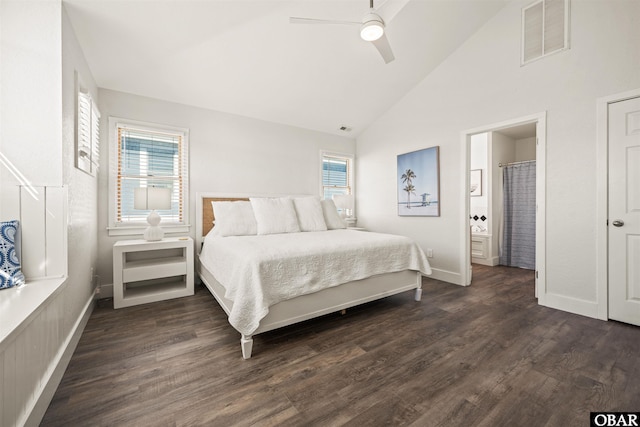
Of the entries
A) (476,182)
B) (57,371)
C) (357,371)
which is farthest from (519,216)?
(57,371)

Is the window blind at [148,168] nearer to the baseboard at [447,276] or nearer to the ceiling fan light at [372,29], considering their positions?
the ceiling fan light at [372,29]

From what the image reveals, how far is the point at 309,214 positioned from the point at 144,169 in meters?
2.21

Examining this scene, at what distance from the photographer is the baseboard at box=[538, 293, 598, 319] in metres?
2.53

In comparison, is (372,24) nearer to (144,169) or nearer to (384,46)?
(384,46)

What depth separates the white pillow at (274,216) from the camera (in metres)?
3.28

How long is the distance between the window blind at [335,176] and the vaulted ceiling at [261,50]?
3.54 ft

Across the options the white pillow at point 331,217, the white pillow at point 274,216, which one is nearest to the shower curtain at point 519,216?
the white pillow at point 331,217

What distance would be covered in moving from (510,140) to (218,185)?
18.5ft

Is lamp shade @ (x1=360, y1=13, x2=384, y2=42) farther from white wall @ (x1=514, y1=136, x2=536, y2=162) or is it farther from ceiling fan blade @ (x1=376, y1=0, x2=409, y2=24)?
white wall @ (x1=514, y1=136, x2=536, y2=162)

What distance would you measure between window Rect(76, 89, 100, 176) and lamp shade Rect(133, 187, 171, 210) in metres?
0.44

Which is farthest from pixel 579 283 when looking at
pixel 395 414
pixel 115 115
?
pixel 115 115

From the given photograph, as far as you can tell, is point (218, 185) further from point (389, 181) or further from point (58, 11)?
point (389, 181)

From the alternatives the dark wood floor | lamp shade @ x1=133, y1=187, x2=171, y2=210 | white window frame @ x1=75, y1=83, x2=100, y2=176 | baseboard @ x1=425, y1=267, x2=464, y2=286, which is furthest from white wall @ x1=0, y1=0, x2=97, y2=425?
baseboard @ x1=425, y1=267, x2=464, y2=286

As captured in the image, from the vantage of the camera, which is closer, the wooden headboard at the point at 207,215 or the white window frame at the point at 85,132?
the white window frame at the point at 85,132
